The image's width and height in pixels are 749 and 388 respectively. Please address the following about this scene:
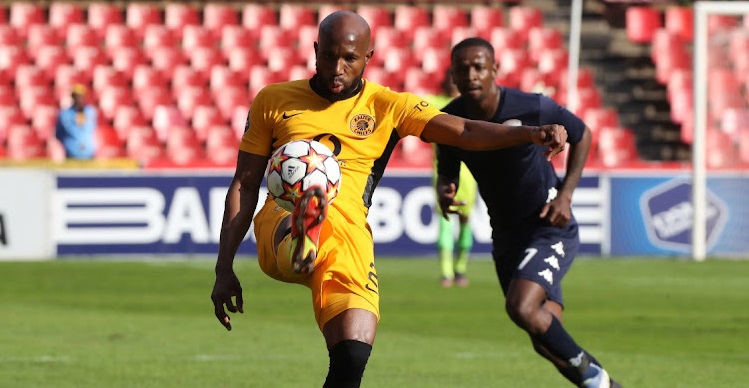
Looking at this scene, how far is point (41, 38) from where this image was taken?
22.0 m

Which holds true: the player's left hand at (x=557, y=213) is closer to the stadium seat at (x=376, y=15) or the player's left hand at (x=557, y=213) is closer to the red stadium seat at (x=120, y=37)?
the red stadium seat at (x=120, y=37)

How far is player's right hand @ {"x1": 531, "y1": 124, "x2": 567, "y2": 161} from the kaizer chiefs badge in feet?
2.27

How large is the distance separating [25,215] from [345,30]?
1203cm

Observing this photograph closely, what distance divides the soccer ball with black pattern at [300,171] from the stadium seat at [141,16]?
17.5 m

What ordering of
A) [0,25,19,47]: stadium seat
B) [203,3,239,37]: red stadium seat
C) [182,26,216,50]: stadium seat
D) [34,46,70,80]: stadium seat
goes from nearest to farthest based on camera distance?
[34,46,70,80]: stadium seat
[0,25,19,47]: stadium seat
[182,26,216,50]: stadium seat
[203,3,239,37]: red stadium seat

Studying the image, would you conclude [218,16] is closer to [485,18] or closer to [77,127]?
[485,18]

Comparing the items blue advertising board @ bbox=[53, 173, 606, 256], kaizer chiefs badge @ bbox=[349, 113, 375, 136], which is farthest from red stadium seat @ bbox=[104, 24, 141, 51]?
kaizer chiefs badge @ bbox=[349, 113, 375, 136]

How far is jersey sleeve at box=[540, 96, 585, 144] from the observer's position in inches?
286

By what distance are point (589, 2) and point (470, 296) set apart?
11.9 meters

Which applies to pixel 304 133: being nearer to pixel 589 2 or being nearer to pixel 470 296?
pixel 470 296

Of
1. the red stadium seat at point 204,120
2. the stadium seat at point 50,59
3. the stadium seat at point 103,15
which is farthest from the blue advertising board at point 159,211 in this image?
the stadium seat at point 103,15

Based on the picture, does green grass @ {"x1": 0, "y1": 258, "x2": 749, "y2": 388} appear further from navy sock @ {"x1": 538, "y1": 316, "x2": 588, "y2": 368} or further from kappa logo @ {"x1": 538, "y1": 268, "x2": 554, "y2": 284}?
navy sock @ {"x1": 538, "y1": 316, "x2": 588, "y2": 368}

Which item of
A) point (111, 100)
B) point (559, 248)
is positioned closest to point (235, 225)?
point (559, 248)

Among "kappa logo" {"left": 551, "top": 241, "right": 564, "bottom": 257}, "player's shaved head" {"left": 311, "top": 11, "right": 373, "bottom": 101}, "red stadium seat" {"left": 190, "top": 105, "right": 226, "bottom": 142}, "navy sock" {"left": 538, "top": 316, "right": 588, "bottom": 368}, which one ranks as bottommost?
"red stadium seat" {"left": 190, "top": 105, "right": 226, "bottom": 142}
